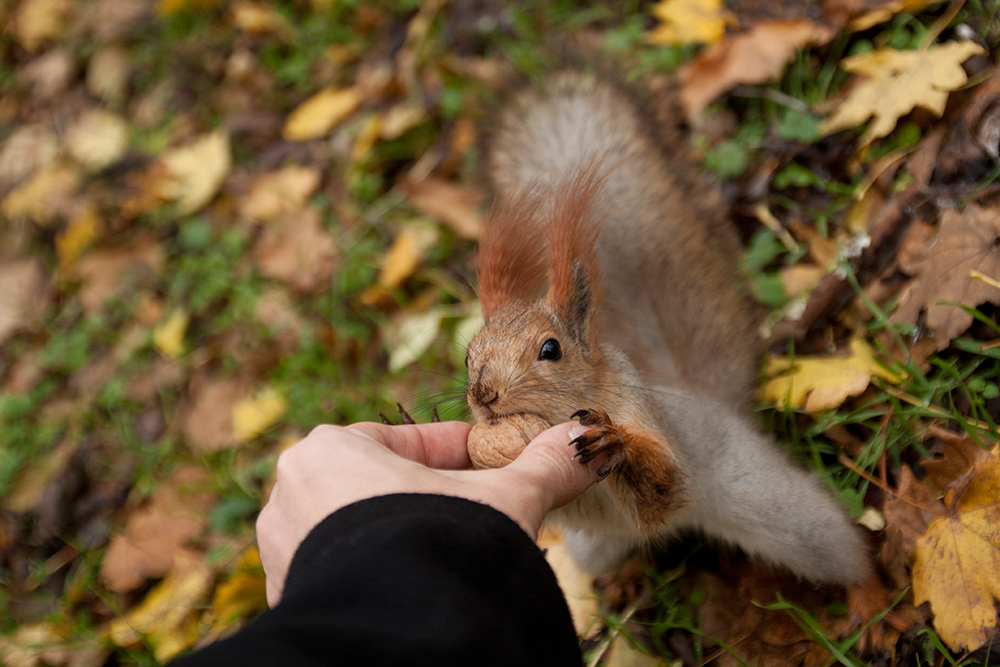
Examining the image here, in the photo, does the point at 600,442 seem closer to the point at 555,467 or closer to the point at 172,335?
the point at 555,467

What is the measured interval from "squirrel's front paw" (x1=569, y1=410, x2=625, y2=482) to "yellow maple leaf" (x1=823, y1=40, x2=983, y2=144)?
1.09 metres

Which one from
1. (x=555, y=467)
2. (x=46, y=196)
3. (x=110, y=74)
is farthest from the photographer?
(x=110, y=74)

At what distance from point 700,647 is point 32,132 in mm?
3758

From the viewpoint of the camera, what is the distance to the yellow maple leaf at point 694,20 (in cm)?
199

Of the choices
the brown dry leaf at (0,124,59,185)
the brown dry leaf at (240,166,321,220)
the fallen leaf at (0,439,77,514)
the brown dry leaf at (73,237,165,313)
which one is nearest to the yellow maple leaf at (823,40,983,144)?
the brown dry leaf at (240,166,321,220)

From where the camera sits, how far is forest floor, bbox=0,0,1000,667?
1354 mm

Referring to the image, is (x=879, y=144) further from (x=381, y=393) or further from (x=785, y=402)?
(x=381, y=393)

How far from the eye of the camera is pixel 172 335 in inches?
96.4

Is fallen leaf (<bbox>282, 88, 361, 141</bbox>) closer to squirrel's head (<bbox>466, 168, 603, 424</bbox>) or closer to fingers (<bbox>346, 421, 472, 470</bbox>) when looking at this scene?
squirrel's head (<bbox>466, 168, 603, 424</bbox>)

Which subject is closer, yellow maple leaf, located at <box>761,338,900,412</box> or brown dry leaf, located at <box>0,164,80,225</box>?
yellow maple leaf, located at <box>761,338,900,412</box>

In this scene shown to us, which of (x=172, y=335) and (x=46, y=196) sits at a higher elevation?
(x=46, y=196)

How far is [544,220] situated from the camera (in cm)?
136

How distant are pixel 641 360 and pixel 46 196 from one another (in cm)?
289

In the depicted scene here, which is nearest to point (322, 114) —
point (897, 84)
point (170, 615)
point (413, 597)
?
point (170, 615)
